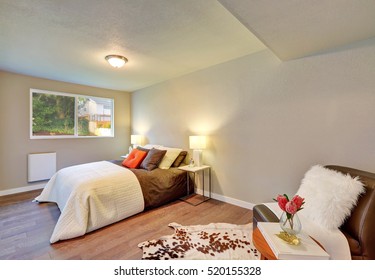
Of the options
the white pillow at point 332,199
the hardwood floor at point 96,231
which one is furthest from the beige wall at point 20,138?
the white pillow at point 332,199

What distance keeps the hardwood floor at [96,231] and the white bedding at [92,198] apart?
106mm

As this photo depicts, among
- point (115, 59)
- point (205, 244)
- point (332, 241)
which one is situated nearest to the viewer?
point (332, 241)

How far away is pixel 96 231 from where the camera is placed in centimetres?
215

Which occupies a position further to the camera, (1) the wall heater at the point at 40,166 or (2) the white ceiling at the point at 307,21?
(1) the wall heater at the point at 40,166

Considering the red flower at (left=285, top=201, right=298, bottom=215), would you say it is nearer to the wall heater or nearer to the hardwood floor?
the hardwood floor

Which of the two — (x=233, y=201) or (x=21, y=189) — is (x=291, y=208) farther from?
(x=21, y=189)

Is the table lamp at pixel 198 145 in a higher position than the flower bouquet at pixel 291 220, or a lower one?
higher

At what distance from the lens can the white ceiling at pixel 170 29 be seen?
55.7 inches

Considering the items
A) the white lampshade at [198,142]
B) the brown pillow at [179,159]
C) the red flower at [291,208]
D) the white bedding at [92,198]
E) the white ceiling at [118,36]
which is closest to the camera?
the red flower at [291,208]

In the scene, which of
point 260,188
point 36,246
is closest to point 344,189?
point 260,188

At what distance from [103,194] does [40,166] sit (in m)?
2.41

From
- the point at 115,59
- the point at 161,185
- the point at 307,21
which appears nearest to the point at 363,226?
the point at 307,21

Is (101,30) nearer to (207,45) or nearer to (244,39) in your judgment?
(207,45)

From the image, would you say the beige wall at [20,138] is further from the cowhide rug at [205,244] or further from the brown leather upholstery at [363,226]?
the brown leather upholstery at [363,226]
